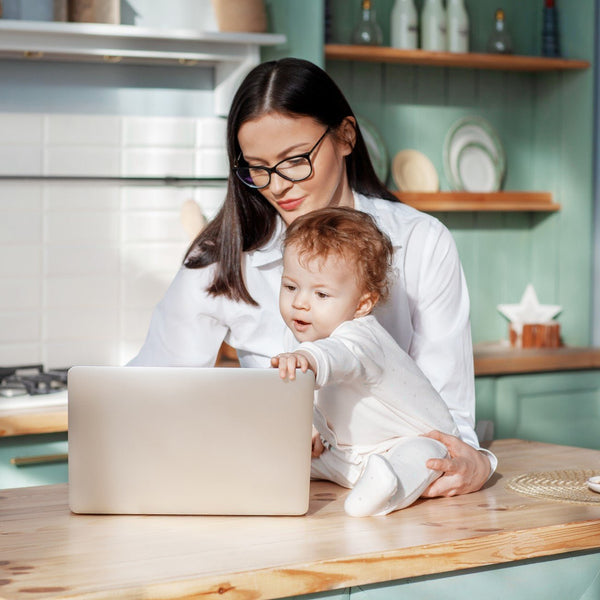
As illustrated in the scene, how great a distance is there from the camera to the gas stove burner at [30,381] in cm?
282

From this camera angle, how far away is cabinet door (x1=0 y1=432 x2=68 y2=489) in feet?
8.76

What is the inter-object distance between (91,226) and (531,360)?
1.56m

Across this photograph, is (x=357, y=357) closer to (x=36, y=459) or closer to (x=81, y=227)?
(x=36, y=459)

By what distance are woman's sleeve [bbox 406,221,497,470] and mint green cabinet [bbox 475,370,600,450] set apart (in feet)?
5.17

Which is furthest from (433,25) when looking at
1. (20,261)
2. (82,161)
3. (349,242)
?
(349,242)

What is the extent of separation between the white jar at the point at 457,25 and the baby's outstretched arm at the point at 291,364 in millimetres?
2682

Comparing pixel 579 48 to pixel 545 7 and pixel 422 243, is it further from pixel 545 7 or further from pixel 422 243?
pixel 422 243

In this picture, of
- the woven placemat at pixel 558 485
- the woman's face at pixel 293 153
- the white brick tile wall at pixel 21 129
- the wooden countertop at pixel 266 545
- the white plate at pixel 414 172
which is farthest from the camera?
the white plate at pixel 414 172

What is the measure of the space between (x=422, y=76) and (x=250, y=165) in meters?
2.23

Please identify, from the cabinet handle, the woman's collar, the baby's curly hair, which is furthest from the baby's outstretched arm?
the cabinet handle

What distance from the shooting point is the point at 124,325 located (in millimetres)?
3381

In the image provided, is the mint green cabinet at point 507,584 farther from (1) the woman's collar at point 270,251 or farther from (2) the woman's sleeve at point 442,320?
(1) the woman's collar at point 270,251

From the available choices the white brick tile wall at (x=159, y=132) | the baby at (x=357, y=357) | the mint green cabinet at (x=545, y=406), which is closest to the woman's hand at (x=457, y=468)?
the baby at (x=357, y=357)

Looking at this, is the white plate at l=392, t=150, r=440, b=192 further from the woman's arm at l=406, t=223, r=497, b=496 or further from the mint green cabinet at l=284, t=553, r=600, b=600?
the mint green cabinet at l=284, t=553, r=600, b=600
